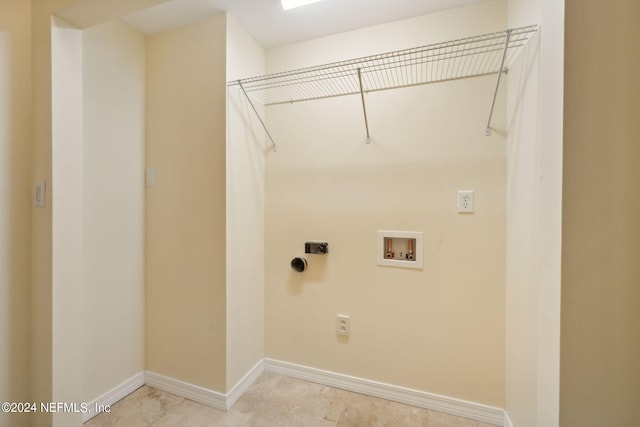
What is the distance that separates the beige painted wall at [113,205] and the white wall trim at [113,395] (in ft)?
0.09

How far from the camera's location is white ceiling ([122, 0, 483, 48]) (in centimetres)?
137

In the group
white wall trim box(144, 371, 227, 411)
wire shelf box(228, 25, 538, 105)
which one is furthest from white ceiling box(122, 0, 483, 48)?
white wall trim box(144, 371, 227, 411)

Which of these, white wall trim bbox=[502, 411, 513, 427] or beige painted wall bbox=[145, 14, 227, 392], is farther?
beige painted wall bbox=[145, 14, 227, 392]

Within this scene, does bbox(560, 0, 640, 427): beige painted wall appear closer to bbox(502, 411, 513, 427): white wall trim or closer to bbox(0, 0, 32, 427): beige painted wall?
bbox(502, 411, 513, 427): white wall trim

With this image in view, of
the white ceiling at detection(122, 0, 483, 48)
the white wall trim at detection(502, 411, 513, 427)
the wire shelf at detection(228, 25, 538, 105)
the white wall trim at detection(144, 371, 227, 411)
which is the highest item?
the white ceiling at detection(122, 0, 483, 48)

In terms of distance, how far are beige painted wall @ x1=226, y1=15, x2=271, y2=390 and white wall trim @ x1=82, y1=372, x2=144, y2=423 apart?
2.14ft

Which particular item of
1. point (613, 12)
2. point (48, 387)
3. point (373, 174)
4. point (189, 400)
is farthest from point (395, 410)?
point (613, 12)

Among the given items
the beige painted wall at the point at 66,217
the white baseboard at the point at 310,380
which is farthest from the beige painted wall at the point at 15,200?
the white baseboard at the point at 310,380

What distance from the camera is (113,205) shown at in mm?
1485

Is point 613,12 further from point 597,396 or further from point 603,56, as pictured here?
point 597,396

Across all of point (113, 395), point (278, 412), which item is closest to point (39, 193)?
point (113, 395)

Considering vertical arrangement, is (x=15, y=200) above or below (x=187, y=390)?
above

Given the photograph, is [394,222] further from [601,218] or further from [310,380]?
[310,380]

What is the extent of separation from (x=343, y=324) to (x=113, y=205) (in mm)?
1558
